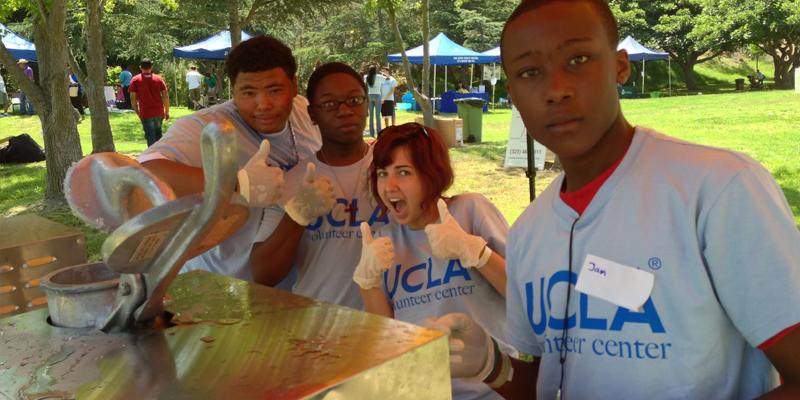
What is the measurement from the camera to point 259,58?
2385mm

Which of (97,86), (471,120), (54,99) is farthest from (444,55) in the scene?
(54,99)

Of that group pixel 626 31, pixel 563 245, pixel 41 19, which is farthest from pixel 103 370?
pixel 626 31

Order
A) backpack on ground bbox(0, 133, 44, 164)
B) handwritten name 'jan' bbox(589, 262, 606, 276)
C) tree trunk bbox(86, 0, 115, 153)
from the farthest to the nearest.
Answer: backpack on ground bbox(0, 133, 44, 164) → tree trunk bbox(86, 0, 115, 153) → handwritten name 'jan' bbox(589, 262, 606, 276)

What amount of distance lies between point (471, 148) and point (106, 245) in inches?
447

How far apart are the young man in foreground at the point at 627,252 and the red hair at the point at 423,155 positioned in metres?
0.64

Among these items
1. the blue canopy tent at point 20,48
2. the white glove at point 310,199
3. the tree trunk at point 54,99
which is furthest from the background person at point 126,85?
the white glove at point 310,199

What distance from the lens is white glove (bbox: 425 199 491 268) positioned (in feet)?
6.14

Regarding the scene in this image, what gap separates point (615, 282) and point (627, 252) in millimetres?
57

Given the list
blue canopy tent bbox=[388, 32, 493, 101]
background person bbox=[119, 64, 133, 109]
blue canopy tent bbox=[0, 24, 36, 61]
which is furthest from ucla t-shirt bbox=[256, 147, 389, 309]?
background person bbox=[119, 64, 133, 109]

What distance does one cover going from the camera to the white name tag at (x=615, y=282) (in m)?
1.15

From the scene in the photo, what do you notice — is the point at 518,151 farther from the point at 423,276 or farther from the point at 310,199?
the point at 423,276

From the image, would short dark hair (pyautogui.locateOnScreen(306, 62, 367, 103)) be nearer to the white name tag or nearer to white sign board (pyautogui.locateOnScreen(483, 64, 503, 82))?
Result: the white name tag

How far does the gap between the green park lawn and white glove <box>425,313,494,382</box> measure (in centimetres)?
146

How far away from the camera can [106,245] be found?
75 cm
